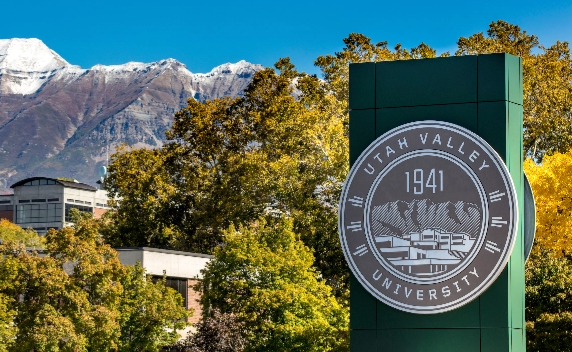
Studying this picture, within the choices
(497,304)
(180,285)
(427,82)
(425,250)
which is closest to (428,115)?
(427,82)

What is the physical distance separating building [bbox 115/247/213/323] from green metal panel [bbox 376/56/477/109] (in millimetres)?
22842

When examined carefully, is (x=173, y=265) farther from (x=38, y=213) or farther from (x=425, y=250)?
(x=38, y=213)

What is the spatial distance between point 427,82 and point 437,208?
9.30 feet

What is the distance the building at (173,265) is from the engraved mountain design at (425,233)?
23.1 metres

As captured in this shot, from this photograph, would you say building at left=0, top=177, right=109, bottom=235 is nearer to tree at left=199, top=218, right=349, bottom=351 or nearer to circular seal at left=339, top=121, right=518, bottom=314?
tree at left=199, top=218, right=349, bottom=351

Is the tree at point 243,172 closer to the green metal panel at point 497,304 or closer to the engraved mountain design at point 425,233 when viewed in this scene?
the engraved mountain design at point 425,233

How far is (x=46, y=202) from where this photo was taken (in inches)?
6841

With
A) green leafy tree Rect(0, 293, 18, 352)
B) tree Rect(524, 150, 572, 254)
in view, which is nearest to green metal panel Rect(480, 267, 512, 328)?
green leafy tree Rect(0, 293, 18, 352)

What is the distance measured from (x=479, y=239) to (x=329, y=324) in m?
18.5

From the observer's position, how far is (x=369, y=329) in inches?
869

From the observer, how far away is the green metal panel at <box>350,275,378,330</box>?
72.1 feet

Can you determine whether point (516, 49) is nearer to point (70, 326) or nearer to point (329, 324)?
point (329, 324)

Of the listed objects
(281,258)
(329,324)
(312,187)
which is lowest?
(329,324)

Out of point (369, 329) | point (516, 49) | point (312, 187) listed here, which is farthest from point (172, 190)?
point (369, 329)
